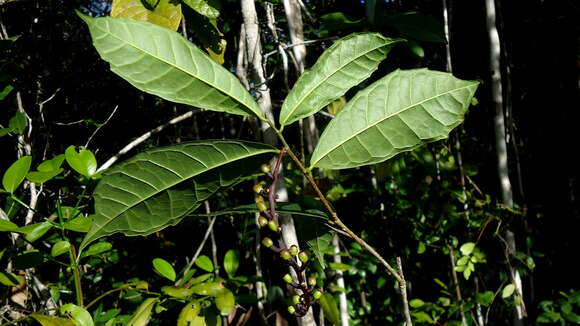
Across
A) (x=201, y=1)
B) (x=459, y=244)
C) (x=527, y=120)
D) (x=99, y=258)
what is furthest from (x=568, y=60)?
(x=99, y=258)

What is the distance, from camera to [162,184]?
1.43 feet

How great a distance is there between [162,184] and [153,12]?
434 mm

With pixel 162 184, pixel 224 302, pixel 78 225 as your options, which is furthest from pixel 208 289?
pixel 162 184

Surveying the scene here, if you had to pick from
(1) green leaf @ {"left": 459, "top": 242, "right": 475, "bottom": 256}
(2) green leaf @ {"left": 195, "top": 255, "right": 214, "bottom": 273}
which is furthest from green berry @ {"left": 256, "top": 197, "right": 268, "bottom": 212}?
(1) green leaf @ {"left": 459, "top": 242, "right": 475, "bottom": 256}

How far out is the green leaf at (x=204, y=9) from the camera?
0.72 metres

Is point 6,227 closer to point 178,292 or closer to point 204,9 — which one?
point 178,292

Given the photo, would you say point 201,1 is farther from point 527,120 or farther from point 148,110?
point 148,110

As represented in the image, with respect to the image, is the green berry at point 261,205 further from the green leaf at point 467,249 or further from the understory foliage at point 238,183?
the green leaf at point 467,249

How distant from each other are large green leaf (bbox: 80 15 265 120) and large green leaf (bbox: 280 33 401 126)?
8 centimetres

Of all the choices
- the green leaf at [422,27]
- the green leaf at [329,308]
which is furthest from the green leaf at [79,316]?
the green leaf at [422,27]

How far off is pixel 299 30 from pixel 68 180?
905 mm

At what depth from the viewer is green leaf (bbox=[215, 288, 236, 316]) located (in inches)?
33.6

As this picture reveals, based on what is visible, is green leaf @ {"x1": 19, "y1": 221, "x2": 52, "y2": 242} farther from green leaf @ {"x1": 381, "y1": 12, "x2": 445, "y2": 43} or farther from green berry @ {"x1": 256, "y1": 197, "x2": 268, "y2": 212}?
green leaf @ {"x1": 381, "y1": 12, "x2": 445, "y2": 43}

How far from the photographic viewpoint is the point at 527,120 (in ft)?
6.11
